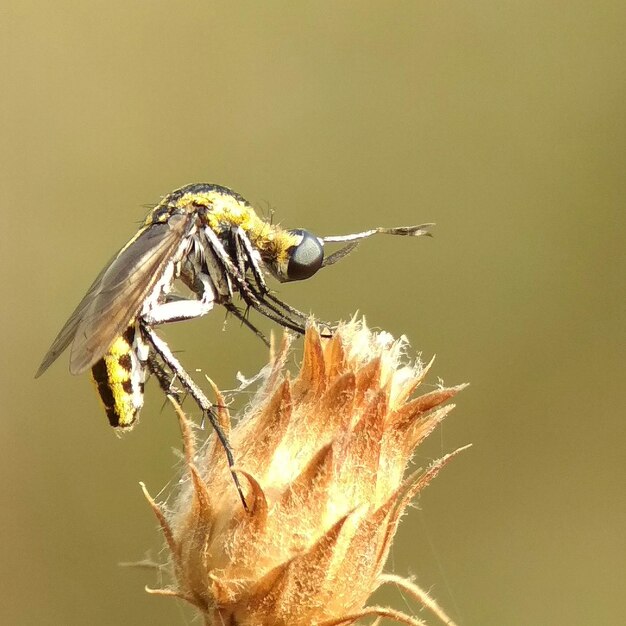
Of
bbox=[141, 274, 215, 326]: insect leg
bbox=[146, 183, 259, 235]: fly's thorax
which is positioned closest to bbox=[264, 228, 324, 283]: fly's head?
bbox=[146, 183, 259, 235]: fly's thorax

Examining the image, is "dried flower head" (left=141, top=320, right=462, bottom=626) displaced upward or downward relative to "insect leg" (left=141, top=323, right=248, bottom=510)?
downward

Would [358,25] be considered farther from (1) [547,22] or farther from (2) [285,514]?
(2) [285,514]

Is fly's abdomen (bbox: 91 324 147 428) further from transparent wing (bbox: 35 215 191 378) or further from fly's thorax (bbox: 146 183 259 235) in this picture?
fly's thorax (bbox: 146 183 259 235)

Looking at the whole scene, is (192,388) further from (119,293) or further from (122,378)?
(119,293)

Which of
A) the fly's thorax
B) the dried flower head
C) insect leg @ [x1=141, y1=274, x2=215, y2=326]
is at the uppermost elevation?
the fly's thorax

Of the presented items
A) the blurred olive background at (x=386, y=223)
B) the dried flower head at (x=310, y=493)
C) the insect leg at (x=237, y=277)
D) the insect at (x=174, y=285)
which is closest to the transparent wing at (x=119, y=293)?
the insect at (x=174, y=285)

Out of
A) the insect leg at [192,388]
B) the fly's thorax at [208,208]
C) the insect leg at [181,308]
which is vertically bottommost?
the insect leg at [192,388]

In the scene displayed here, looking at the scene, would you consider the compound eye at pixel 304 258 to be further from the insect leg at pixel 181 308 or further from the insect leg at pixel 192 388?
the insect leg at pixel 192 388
